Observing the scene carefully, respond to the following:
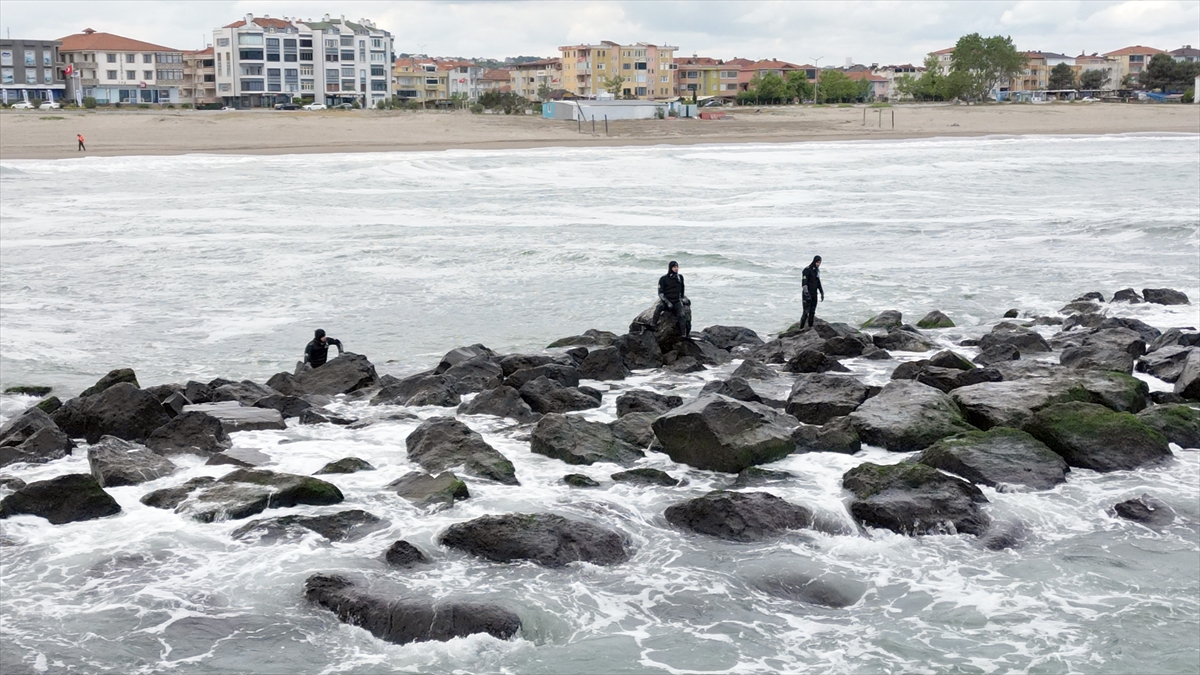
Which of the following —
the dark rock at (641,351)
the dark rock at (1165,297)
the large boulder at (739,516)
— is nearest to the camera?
the large boulder at (739,516)

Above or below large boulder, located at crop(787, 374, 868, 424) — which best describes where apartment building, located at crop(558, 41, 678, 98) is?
above

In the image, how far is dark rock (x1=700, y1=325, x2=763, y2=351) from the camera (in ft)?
57.5

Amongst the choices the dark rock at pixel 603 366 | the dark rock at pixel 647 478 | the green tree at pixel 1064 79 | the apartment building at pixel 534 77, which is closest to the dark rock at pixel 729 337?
the dark rock at pixel 603 366

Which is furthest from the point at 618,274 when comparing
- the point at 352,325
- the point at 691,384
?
the point at 691,384

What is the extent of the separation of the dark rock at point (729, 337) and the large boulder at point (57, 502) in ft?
31.3

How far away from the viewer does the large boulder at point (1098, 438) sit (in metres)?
Result: 11.1

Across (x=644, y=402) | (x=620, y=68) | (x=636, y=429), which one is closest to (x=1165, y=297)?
(x=644, y=402)

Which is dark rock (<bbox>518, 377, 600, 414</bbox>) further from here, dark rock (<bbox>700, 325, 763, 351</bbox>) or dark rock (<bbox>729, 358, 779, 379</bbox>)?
dark rock (<bbox>700, 325, 763, 351</bbox>)

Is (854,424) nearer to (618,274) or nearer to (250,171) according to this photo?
(618,274)

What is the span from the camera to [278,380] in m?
14.8

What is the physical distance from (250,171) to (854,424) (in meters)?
40.7

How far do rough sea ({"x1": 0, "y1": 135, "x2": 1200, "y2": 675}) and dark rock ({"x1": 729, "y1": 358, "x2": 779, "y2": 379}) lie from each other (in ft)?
0.96

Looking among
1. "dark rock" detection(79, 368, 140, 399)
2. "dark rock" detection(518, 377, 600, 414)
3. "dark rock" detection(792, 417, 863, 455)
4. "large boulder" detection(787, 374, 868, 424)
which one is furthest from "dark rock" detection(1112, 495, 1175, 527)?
"dark rock" detection(79, 368, 140, 399)

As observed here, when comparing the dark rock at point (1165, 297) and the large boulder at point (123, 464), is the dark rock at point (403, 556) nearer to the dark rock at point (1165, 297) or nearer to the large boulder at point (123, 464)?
the large boulder at point (123, 464)
